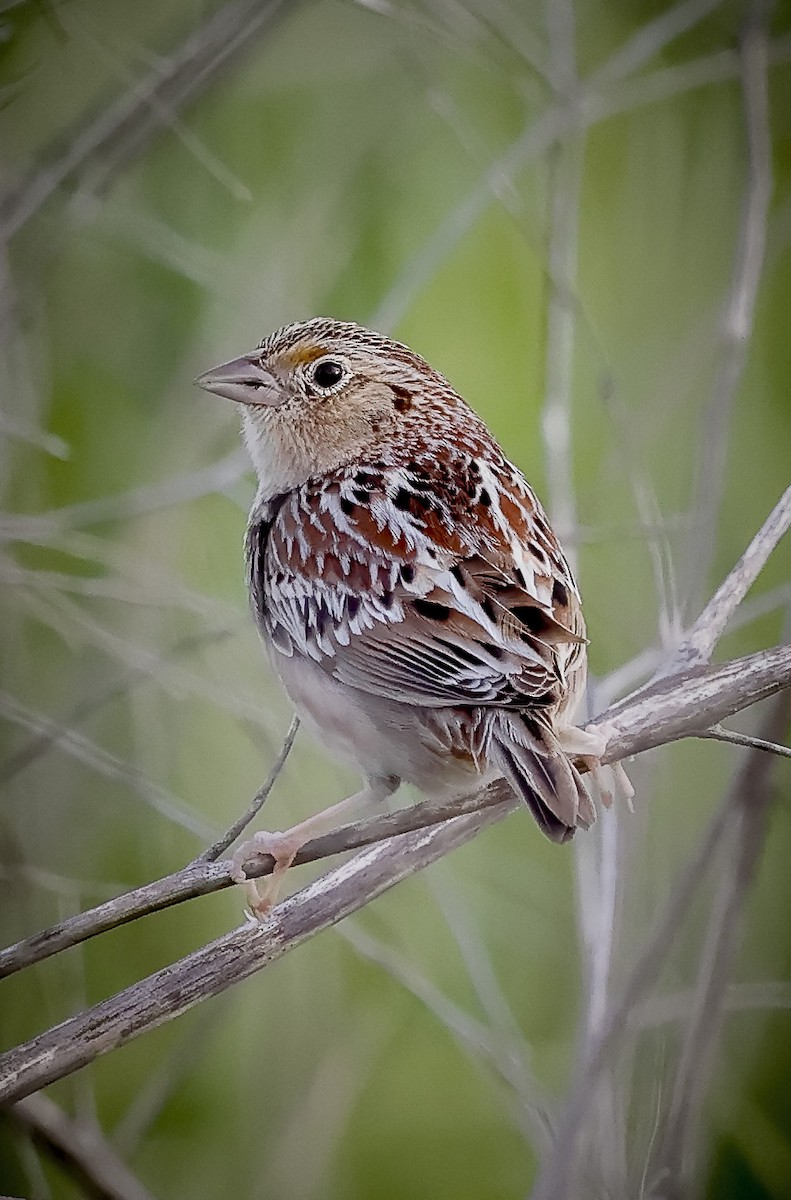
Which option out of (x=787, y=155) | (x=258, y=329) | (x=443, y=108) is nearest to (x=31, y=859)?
(x=258, y=329)

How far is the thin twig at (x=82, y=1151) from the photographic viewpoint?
1304 millimetres

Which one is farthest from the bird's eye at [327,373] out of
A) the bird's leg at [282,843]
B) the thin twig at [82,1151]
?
the thin twig at [82,1151]

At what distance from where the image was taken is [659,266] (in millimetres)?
1518

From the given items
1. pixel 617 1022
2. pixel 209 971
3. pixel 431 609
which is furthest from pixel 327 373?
pixel 617 1022

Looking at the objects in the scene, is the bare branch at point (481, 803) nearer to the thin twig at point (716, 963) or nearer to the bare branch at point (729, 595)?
the bare branch at point (729, 595)

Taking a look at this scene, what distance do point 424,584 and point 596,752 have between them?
0.24 m

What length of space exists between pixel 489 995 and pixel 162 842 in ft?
1.35

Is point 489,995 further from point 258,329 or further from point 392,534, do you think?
point 258,329

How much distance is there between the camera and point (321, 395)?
4.51ft

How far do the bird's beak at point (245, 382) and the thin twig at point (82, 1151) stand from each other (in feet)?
2.49

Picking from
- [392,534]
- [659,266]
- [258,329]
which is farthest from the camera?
[659,266]

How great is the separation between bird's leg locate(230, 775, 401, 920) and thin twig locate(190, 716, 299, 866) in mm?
→ 17

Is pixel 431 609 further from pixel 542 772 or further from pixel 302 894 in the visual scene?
pixel 302 894

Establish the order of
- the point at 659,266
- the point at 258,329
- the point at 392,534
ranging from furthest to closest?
the point at 659,266, the point at 258,329, the point at 392,534
